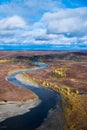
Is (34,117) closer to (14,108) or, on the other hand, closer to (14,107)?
(14,108)

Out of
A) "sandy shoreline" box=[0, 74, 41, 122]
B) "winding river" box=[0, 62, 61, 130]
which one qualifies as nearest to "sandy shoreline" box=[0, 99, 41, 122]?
"sandy shoreline" box=[0, 74, 41, 122]

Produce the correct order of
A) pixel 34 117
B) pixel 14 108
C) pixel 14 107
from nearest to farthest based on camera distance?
1. pixel 34 117
2. pixel 14 108
3. pixel 14 107

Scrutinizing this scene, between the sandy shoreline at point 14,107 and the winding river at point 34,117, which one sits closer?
the winding river at point 34,117

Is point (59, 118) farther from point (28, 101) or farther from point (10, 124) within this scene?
point (28, 101)

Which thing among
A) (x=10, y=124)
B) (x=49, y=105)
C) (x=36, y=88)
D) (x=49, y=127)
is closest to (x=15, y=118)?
(x=10, y=124)

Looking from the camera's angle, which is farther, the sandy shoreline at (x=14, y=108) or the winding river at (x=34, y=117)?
the sandy shoreline at (x=14, y=108)

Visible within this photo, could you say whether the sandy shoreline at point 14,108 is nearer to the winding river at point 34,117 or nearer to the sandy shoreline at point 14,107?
the sandy shoreline at point 14,107

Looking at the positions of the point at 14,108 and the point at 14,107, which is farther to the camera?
the point at 14,107

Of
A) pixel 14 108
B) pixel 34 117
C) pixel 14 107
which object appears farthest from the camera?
pixel 14 107

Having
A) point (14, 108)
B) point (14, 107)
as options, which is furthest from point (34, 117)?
point (14, 107)

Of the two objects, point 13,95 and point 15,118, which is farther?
point 13,95

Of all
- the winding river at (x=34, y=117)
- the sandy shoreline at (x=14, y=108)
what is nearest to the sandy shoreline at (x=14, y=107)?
the sandy shoreline at (x=14, y=108)
